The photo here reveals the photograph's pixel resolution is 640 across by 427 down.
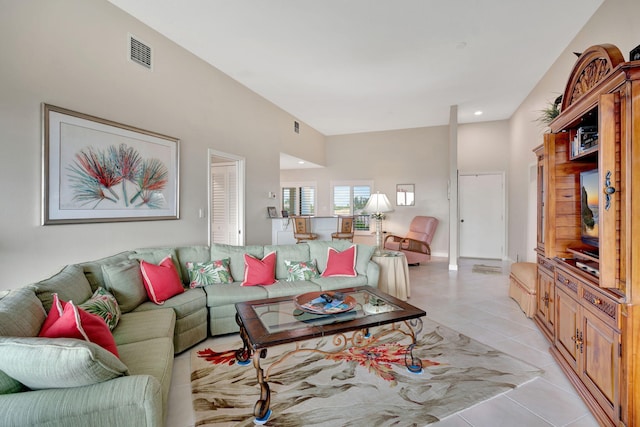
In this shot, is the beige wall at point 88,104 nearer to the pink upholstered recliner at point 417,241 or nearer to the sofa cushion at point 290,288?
the sofa cushion at point 290,288

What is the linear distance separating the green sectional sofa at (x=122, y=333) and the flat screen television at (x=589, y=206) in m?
1.94

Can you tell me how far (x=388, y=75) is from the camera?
4531 mm

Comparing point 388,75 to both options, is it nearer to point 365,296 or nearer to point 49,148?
point 365,296

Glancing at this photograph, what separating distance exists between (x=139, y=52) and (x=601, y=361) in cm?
455

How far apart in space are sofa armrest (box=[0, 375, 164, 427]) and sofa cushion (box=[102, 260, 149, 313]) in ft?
4.82

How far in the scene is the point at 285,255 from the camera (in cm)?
370

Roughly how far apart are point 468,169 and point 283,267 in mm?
5559

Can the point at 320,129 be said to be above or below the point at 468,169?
above

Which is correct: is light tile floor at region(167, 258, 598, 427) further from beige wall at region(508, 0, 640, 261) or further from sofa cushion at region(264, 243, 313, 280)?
beige wall at region(508, 0, 640, 261)

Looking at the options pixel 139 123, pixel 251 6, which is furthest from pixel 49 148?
pixel 251 6

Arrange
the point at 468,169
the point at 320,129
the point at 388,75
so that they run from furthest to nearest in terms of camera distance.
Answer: the point at 320,129 < the point at 468,169 < the point at 388,75

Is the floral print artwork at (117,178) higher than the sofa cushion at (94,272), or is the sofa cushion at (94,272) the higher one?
the floral print artwork at (117,178)

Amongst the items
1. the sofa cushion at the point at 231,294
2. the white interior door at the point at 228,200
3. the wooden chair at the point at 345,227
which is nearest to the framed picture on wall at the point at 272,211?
the white interior door at the point at 228,200

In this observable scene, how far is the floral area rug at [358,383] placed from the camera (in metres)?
1.88
